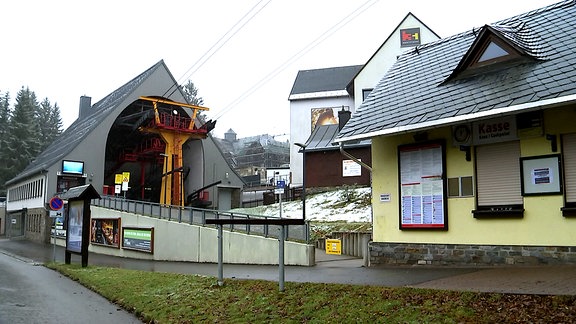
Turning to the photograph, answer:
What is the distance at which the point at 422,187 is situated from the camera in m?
12.8

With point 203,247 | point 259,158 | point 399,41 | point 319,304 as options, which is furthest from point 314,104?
point 319,304

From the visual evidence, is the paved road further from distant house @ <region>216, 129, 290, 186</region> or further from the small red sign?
distant house @ <region>216, 129, 290, 186</region>

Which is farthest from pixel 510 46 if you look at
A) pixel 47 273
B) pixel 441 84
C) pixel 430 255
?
pixel 47 273

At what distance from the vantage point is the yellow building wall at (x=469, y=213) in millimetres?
10420

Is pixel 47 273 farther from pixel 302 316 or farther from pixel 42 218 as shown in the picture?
pixel 42 218

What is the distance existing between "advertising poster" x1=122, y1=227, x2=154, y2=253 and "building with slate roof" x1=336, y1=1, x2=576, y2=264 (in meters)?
14.1

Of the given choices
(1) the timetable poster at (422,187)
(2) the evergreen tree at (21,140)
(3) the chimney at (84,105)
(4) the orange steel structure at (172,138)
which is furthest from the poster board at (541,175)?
(2) the evergreen tree at (21,140)

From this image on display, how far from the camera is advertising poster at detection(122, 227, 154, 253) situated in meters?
24.3

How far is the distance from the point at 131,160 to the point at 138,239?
996 inches

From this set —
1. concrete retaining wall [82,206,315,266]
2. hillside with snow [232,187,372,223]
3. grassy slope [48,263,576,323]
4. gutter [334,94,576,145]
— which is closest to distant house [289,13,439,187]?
hillside with snow [232,187,372,223]

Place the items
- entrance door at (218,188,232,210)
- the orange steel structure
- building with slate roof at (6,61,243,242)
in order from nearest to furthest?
building with slate roof at (6,61,243,242)
the orange steel structure
entrance door at (218,188,232,210)

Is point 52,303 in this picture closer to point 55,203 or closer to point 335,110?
point 55,203

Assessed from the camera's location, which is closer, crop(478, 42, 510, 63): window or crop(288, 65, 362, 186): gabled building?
crop(478, 42, 510, 63): window

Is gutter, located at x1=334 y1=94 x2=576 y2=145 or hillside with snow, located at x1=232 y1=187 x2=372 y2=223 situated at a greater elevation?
gutter, located at x1=334 y1=94 x2=576 y2=145
